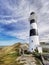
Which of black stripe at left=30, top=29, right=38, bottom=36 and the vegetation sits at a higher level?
black stripe at left=30, top=29, right=38, bottom=36

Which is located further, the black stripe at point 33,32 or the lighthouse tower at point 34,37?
the black stripe at point 33,32

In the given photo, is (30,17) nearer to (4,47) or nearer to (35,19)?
(35,19)

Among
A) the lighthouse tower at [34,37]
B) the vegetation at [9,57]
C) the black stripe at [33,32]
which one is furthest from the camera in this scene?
the black stripe at [33,32]

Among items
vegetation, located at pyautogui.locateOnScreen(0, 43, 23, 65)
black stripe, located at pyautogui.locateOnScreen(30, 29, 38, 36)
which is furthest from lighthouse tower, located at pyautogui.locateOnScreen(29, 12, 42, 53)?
vegetation, located at pyautogui.locateOnScreen(0, 43, 23, 65)

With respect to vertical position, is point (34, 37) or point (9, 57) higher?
point (34, 37)

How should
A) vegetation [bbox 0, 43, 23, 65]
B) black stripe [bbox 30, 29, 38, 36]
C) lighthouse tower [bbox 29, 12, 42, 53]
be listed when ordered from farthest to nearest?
1. black stripe [bbox 30, 29, 38, 36]
2. lighthouse tower [bbox 29, 12, 42, 53]
3. vegetation [bbox 0, 43, 23, 65]

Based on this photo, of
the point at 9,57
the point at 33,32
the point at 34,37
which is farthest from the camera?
the point at 33,32

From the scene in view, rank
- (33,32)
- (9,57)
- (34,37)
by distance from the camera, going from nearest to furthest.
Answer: (9,57)
(34,37)
(33,32)

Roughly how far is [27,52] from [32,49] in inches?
53.5

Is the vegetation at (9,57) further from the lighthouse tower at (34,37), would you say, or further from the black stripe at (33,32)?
the black stripe at (33,32)

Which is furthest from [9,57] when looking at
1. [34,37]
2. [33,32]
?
[33,32]

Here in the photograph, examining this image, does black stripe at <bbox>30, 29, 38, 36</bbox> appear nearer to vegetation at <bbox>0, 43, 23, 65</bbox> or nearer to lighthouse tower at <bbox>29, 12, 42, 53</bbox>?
lighthouse tower at <bbox>29, 12, 42, 53</bbox>

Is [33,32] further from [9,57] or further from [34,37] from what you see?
[9,57]

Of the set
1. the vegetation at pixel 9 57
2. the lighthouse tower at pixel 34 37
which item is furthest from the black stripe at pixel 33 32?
the vegetation at pixel 9 57
